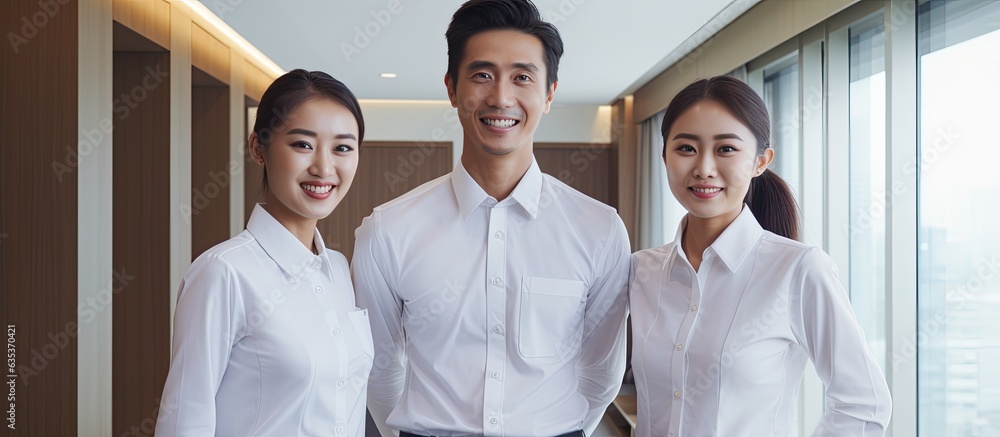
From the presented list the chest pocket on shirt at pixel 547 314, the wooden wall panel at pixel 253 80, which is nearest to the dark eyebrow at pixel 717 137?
the chest pocket on shirt at pixel 547 314

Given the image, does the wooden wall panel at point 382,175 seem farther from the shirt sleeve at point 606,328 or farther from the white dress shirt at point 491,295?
the white dress shirt at point 491,295

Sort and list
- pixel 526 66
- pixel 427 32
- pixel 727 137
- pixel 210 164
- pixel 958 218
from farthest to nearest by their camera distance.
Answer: pixel 210 164 < pixel 427 32 < pixel 958 218 < pixel 526 66 < pixel 727 137

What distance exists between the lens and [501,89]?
1.64m

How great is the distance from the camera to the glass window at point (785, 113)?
417cm

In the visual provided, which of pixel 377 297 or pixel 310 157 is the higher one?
pixel 310 157

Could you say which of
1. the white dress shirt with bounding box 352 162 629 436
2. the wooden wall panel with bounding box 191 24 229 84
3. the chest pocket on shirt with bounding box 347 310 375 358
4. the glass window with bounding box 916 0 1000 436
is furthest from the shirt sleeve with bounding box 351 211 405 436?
the wooden wall panel with bounding box 191 24 229 84

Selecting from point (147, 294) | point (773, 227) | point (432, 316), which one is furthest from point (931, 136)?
point (147, 294)

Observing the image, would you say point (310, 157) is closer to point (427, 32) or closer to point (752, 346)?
point (752, 346)

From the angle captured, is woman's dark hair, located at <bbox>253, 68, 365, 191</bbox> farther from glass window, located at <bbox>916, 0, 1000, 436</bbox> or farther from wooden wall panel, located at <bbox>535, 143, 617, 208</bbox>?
wooden wall panel, located at <bbox>535, 143, 617, 208</bbox>

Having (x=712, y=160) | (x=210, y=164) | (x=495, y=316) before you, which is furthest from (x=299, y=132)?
(x=210, y=164)

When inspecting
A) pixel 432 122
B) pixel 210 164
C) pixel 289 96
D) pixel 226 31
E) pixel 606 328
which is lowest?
pixel 606 328

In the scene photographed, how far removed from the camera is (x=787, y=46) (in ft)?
13.2
